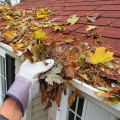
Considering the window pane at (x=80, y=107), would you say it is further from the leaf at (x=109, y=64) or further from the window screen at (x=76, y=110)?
the leaf at (x=109, y=64)

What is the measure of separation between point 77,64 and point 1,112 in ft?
2.59

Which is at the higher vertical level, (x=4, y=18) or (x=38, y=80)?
(x=4, y=18)

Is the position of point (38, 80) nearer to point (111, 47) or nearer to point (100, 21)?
point (111, 47)

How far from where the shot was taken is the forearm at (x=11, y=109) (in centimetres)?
125

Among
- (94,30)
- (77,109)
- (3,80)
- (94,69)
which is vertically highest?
(94,30)

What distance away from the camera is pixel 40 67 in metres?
1.43

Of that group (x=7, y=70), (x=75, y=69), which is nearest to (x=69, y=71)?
(x=75, y=69)

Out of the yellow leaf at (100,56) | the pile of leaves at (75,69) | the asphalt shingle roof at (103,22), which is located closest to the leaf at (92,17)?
the asphalt shingle roof at (103,22)

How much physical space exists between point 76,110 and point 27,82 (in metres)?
1.28

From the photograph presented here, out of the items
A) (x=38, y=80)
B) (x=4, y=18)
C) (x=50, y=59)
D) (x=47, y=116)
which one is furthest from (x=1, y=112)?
(x=4, y=18)

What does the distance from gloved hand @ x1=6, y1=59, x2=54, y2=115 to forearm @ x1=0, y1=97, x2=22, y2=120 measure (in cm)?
5

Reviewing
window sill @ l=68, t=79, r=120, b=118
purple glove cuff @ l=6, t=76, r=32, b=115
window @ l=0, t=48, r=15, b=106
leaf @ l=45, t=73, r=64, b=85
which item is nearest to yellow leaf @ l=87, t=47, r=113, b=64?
window sill @ l=68, t=79, r=120, b=118

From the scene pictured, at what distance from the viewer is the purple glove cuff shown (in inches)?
50.9

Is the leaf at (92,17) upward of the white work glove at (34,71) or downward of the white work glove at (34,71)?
upward
